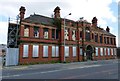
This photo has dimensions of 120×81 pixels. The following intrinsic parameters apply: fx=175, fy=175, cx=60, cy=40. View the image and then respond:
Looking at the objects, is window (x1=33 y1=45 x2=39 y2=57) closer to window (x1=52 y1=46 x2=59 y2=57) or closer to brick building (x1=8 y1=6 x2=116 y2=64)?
brick building (x1=8 y1=6 x2=116 y2=64)

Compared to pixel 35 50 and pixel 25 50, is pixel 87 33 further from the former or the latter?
pixel 25 50

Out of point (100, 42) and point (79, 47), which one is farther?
point (100, 42)

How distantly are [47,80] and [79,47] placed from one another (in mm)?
29411

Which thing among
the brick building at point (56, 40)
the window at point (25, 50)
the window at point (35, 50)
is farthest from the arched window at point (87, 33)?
the window at point (25, 50)

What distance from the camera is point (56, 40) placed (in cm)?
3634

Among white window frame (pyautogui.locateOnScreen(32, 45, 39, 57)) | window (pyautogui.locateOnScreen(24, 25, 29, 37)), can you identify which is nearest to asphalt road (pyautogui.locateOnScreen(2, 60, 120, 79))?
white window frame (pyautogui.locateOnScreen(32, 45, 39, 57))

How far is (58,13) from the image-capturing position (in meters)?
42.1

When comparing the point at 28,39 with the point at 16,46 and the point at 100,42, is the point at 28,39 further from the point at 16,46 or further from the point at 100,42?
the point at 100,42

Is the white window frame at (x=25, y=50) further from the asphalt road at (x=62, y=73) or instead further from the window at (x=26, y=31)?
the asphalt road at (x=62, y=73)

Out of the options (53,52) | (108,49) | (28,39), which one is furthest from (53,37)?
(108,49)

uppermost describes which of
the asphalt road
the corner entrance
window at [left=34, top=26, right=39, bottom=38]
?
window at [left=34, top=26, right=39, bottom=38]

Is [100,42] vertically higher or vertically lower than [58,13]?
lower

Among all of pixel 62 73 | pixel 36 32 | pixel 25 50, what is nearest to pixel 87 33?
pixel 36 32

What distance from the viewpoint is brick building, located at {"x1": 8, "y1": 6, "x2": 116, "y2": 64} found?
31453mm
